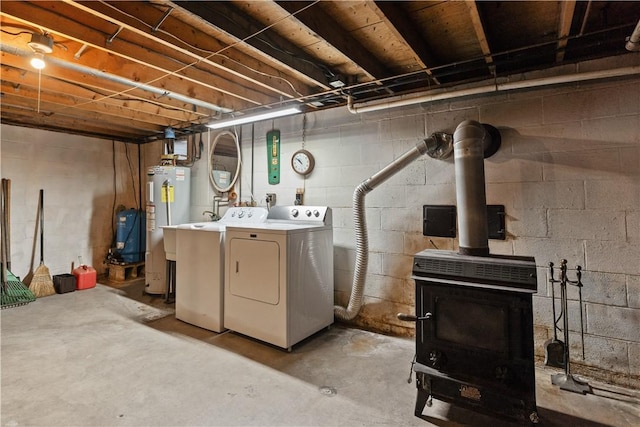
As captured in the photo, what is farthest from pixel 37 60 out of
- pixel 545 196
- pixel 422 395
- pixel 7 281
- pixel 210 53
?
pixel 545 196

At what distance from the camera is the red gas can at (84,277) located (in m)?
4.33

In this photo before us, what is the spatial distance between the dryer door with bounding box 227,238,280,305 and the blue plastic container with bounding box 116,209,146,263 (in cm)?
287

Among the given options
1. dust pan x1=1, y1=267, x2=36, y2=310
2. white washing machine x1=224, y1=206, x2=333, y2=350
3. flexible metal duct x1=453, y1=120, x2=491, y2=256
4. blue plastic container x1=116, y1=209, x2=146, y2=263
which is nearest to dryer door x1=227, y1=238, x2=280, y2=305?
white washing machine x1=224, y1=206, x2=333, y2=350

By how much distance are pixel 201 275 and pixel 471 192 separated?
2.63 m

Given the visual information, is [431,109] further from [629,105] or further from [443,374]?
[443,374]

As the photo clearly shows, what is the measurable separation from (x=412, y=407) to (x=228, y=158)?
3645mm

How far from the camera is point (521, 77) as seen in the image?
2.37 metres

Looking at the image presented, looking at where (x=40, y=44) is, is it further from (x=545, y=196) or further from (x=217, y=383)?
(x=545, y=196)

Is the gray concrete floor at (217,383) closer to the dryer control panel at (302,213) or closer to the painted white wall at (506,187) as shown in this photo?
the painted white wall at (506,187)

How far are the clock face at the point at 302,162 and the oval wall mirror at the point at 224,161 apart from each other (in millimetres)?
990

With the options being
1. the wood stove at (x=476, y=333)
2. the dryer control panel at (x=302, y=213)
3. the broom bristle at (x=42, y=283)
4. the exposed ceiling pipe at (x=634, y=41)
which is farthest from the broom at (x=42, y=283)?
the exposed ceiling pipe at (x=634, y=41)

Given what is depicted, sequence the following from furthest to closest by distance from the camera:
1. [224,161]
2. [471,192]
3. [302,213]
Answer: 1. [224,161]
2. [302,213]
3. [471,192]

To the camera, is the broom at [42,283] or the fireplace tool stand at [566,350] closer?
the fireplace tool stand at [566,350]

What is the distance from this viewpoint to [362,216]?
2.75 meters
